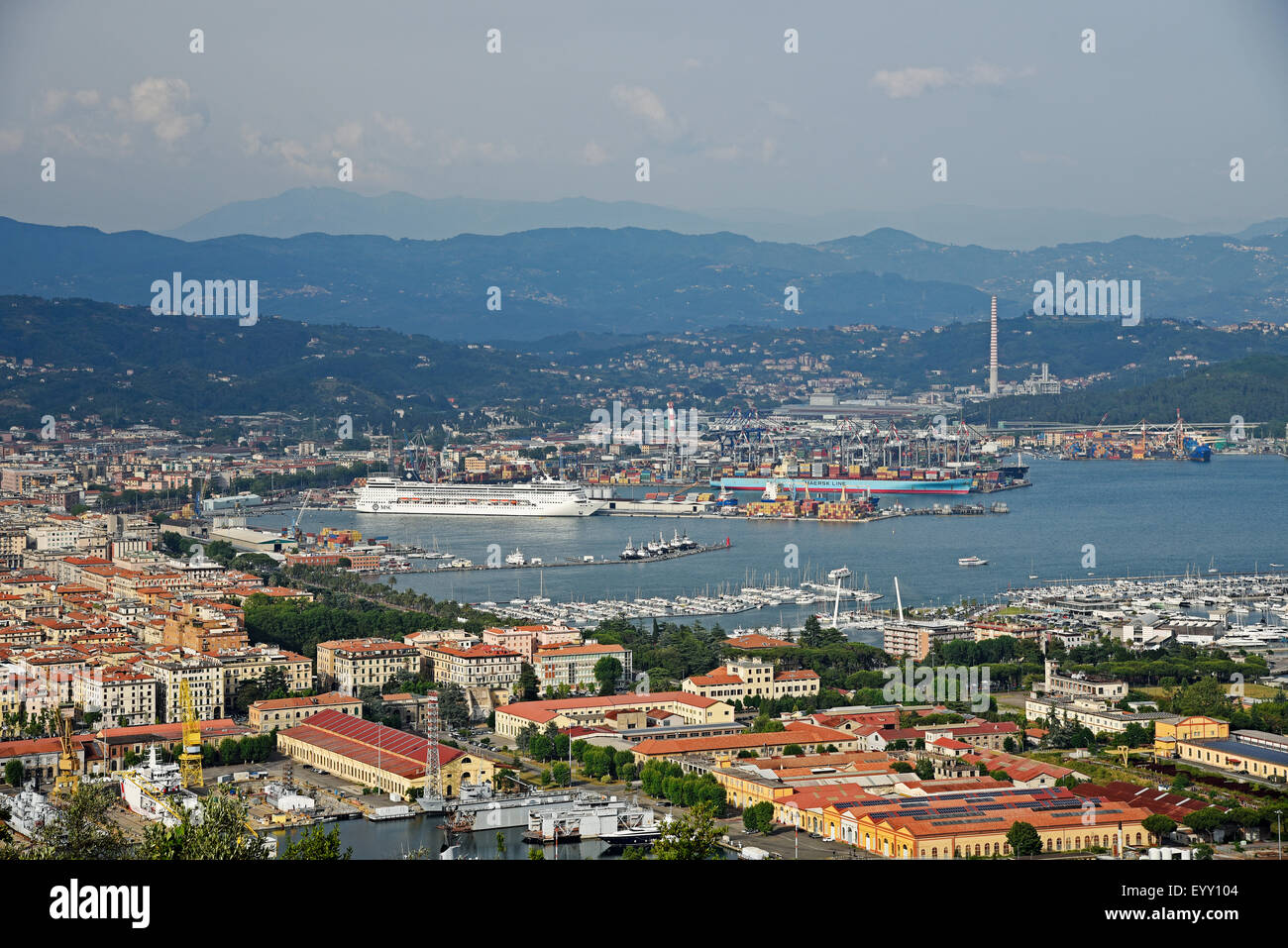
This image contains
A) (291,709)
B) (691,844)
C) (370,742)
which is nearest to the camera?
(691,844)

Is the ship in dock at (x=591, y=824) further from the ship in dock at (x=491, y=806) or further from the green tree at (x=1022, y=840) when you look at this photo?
the green tree at (x=1022, y=840)

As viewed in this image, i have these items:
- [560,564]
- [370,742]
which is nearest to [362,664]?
[370,742]

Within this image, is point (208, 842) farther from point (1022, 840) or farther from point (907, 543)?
point (907, 543)

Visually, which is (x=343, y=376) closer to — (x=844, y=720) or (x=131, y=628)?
(x=131, y=628)

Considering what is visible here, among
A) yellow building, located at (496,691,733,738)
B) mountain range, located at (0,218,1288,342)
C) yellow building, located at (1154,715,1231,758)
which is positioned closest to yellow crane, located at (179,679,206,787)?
yellow building, located at (496,691,733,738)

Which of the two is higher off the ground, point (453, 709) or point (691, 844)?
point (691, 844)

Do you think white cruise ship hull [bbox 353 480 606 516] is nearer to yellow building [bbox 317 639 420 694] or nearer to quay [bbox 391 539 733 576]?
quay [bbox 391 539 733 576]

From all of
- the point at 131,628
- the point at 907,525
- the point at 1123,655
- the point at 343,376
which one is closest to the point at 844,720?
the point at 1123,655
